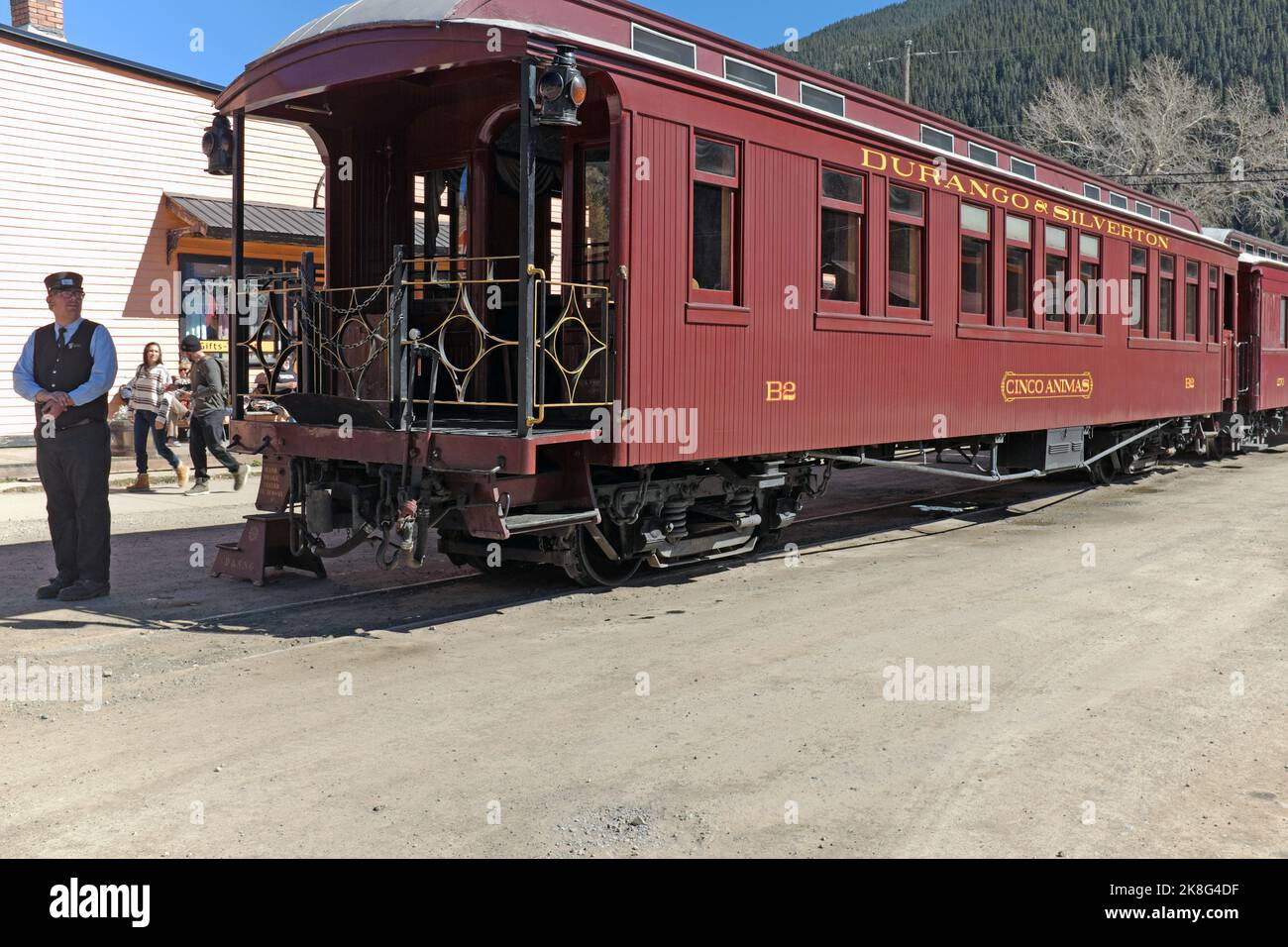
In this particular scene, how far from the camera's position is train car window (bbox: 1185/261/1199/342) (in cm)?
1664

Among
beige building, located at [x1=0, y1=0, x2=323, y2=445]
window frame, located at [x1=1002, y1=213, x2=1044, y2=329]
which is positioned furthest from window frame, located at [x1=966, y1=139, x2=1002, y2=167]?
beige building, located at [x1=0, y1=0, x2=323, y2=445]

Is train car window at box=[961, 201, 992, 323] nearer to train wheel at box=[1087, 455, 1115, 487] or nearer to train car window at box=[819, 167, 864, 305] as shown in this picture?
train car window at box=[819, 167, 864, 305]

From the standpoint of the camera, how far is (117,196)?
18016mm

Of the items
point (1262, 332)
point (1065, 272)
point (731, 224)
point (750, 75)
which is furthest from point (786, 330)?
point (1262, 332)

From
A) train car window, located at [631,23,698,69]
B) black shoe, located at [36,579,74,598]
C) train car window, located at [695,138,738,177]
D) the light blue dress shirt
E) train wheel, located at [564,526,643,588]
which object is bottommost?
black shoe, located at [36,579,74,598]

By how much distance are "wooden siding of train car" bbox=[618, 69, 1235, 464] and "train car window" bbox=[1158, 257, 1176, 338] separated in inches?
152

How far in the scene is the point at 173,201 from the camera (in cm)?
1830

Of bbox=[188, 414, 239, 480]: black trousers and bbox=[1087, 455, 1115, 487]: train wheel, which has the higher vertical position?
bbox=[188, 414, 239, 480]: black trousers

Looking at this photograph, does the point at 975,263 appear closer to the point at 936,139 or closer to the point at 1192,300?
the point at 936,139

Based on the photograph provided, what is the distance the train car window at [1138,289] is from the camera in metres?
14.8

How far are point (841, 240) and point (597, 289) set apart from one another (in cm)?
241

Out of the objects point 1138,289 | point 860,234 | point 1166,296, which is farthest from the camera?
point 1166,296

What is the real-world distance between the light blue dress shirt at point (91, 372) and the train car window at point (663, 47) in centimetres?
391

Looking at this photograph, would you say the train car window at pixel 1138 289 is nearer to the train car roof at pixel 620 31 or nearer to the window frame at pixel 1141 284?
the window frame at pixel 1141 284
